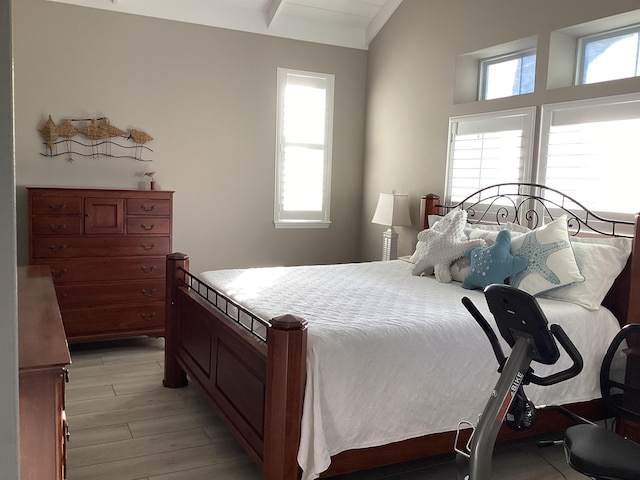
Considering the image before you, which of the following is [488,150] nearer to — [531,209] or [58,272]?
[531,209]

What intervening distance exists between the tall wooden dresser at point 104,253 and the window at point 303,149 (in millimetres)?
1365

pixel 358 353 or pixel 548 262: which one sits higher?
pixel 548 262

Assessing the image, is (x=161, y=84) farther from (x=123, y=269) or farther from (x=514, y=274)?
(x=514, y=274)

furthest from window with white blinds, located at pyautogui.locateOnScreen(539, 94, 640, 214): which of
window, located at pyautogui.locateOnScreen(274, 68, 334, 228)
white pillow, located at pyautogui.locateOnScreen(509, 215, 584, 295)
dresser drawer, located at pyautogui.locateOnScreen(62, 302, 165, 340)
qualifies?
dresser drawer, located at pyautogui.locateOnScreen(62, 302, 165, 340)

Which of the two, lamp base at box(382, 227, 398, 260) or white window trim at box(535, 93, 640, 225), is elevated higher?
white window trim at box(535, 93, 640, 225)

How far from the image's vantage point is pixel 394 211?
4.90m

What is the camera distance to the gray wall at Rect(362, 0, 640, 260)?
12.3ft

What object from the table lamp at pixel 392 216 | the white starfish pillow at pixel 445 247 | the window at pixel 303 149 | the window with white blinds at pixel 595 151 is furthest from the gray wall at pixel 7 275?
the window at pixel 303 149

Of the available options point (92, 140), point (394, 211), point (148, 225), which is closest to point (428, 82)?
point (394, 211)

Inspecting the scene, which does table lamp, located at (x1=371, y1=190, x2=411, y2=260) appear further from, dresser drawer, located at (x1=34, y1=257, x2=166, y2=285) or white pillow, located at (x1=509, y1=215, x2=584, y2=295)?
dresser drawer, located at (x1=34, y1=257, x2=166, y2=285)

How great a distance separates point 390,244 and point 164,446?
2806mm

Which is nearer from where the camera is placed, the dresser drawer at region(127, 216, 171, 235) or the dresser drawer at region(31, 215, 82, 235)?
the dresser drawer at region(31, 215, 82, 235)

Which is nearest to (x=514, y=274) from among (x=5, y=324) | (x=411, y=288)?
(x=411, y=288)

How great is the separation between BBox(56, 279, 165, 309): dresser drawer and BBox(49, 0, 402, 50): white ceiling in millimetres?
2239
